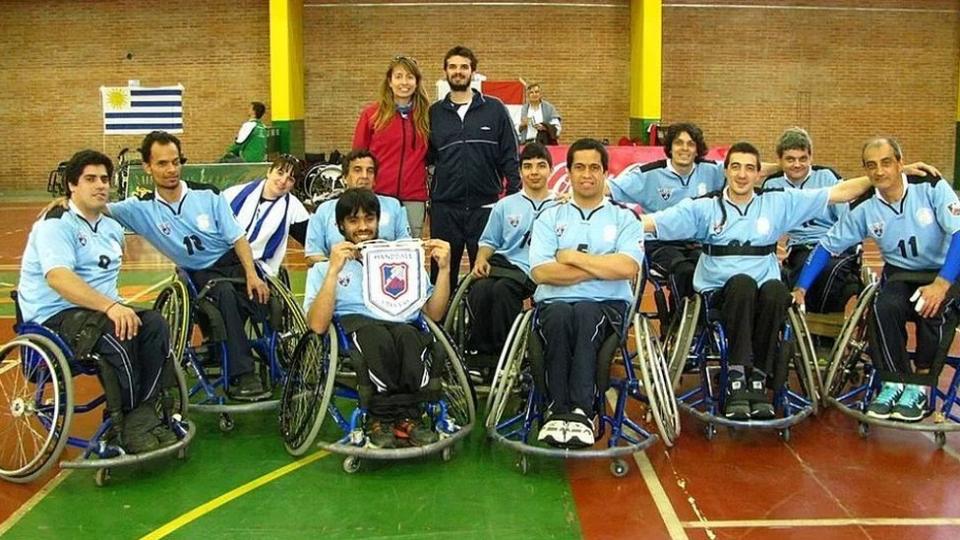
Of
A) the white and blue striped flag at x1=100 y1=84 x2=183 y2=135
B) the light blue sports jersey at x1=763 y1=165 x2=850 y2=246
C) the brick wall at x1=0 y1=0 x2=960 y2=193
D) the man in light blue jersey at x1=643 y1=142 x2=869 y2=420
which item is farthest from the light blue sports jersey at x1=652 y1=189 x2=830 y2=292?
the white and blue striped flag at x1=100 y1=84 x2=183 y2=135

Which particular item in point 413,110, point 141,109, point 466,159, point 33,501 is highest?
point 141,109

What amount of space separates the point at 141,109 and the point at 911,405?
14.8 metres

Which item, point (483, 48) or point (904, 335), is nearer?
point (904, 335)

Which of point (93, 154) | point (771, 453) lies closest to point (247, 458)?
point (93, 154)

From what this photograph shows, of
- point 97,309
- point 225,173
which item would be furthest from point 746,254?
point 225,173

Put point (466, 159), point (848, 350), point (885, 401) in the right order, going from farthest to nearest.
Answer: point (466, 159), point (848, 350), point (885, 401)

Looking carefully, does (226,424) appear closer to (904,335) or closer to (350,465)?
(350,465)

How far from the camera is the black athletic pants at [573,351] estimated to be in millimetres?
3373

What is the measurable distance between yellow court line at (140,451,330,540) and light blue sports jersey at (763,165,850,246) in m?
2.57

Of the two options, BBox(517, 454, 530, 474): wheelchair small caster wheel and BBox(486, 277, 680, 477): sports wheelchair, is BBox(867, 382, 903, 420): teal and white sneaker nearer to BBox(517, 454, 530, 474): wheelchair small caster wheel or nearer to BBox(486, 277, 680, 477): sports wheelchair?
BBox(486, 277, 680, 477): sports wheelchair

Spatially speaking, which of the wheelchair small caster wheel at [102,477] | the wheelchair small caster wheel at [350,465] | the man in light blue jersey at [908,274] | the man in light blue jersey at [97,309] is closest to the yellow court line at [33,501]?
the wheelchair small caster wheel at [102,477]

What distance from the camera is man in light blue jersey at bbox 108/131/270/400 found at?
4.01 meters

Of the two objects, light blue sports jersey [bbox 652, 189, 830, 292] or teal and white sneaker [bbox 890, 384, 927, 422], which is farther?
light blue sports jersey [bbox 652, 189, 830, 292]

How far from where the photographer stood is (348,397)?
→ 3645 mm
